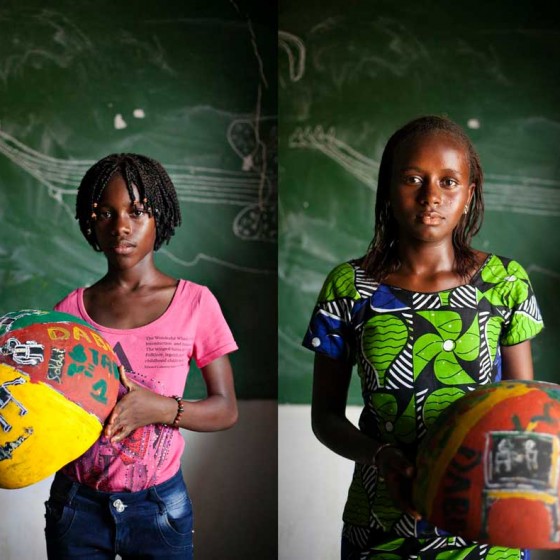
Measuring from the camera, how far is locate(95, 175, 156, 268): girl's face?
61.4 inches

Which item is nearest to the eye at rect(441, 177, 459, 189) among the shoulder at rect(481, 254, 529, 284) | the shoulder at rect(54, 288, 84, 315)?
the shoulder at rect(481, 254, 529, 284)

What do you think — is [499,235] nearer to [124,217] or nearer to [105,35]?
[124,217]

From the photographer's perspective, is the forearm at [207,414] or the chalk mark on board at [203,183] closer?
the forearm at [207,414]

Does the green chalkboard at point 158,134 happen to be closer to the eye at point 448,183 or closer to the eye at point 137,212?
the eye at point 137,212

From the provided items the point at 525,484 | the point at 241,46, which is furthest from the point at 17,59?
the point at 525,484

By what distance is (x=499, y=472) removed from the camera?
0.97 metres

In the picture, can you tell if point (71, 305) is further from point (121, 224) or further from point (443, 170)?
point (443, 170)

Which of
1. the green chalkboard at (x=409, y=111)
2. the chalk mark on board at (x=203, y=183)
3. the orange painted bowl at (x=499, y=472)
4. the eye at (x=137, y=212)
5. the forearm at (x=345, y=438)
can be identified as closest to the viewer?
the orange painted bowl at (x=499, y=472)

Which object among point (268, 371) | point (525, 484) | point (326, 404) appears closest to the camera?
point (525, 484)

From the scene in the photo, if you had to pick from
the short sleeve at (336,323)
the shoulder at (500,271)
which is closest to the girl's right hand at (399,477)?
the short sleeve at (336,323)

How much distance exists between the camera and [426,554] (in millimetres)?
1156

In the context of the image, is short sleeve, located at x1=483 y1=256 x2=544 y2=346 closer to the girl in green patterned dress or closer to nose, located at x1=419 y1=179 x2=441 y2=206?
the girl in green patterned dress

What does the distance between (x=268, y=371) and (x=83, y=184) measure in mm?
1195

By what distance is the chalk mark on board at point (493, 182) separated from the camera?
245 cm
